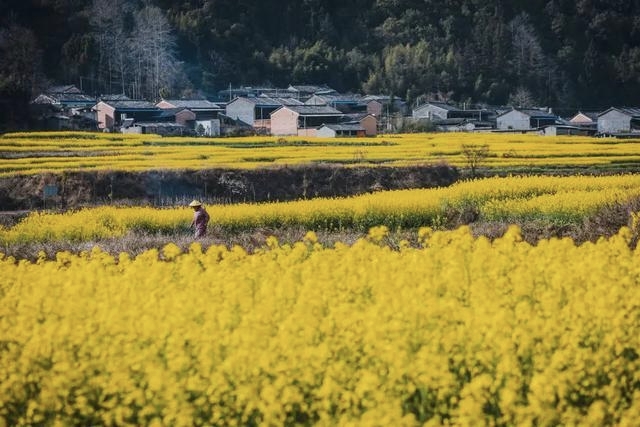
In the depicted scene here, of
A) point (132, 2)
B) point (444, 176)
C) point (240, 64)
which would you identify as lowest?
point (444, 176)

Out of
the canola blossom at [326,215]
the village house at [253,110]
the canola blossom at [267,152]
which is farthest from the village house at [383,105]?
the canola blossom at [326,215]

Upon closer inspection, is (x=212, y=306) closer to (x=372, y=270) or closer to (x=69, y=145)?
(x=372, y=270)

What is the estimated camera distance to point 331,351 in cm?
549

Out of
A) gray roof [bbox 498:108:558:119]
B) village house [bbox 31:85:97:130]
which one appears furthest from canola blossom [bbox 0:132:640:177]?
gray roof [bbox 498:108:558:119]

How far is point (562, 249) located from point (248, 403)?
3.77 meters

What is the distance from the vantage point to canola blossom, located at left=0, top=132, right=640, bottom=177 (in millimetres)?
26750

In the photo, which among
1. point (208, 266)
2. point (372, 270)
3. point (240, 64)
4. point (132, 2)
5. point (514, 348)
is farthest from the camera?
point (132, 2)

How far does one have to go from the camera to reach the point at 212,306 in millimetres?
6195

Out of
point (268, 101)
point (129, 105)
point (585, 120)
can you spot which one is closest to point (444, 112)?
point (585, 120)

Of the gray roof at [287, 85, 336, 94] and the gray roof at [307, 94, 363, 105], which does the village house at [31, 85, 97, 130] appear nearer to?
the gray roof at [307, 94, 363, 105]

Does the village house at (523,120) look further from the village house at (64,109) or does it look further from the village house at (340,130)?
the village house at (64,109)

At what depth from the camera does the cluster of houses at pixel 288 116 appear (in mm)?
45062

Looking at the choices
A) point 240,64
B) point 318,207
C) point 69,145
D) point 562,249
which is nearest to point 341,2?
point 240,64

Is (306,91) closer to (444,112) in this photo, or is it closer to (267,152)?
(444,112)
